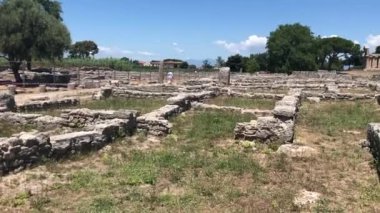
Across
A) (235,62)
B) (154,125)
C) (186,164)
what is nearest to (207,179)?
(186,164)

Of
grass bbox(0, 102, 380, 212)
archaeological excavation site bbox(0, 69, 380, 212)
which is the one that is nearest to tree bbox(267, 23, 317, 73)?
archaeological excavation site bbox(0, 69, 380, 212)

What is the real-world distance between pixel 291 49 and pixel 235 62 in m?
12.4

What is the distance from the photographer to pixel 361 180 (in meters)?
9.05

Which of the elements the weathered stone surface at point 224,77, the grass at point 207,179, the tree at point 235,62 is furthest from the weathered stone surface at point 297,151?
the tree at point 235,62

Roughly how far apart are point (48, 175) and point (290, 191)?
14.9ft

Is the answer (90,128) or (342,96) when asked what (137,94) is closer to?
(342,96)

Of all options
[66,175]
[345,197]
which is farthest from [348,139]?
[66,175]

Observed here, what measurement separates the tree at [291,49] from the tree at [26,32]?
46.9m

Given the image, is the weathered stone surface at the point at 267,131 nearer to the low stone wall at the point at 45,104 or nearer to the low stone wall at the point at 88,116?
the low stone wall at the point at 88,116

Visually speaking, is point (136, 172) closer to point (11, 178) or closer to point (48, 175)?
point (48, 175)

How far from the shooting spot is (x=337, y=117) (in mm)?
17500

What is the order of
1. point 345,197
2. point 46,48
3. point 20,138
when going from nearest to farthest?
point 345,197 < point 20,138 < point 46,48

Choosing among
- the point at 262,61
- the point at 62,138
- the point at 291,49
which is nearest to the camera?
the point at 62,138

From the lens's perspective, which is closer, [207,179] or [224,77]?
[207,179]
